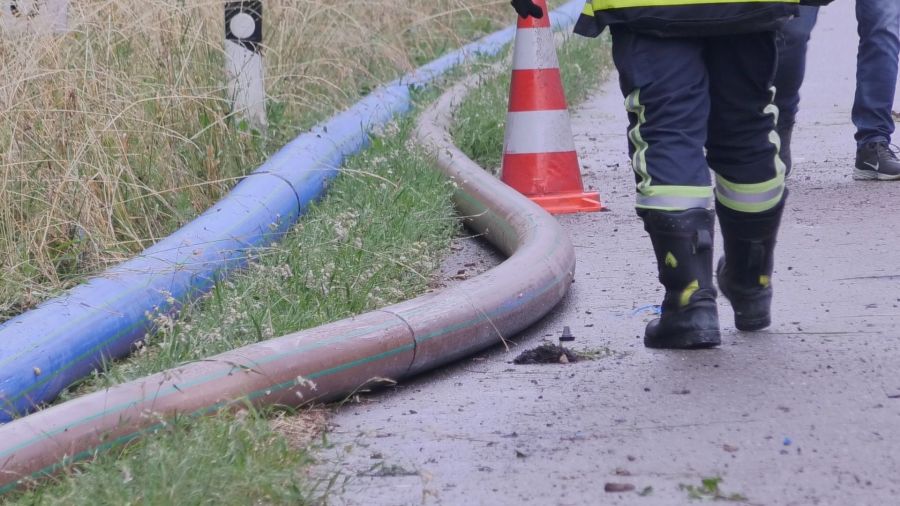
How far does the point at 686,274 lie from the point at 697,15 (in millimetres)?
637

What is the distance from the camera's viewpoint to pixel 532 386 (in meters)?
3.25

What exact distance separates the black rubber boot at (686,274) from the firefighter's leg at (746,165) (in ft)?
0.58

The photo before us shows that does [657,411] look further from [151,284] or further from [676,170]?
[151,284]

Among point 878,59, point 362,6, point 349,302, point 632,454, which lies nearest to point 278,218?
point 349,302

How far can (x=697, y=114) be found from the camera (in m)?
3.43

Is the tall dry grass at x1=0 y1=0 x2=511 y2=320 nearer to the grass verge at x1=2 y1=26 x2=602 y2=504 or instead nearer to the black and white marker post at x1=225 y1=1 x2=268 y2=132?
the black and white marker post at x1=225 y1=1 x2=268 y2=132

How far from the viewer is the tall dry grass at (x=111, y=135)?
13.6 feet

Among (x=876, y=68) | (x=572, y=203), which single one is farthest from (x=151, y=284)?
(x=876, y=68)

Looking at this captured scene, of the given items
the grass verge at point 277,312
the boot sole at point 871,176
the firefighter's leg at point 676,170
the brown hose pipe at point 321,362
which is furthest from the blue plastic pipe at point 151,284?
the boot sole at point 871,176

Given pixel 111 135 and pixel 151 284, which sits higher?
pixel 111 135

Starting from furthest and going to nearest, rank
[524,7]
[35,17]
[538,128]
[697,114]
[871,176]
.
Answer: [871,176] → [538,128] → [35,17] → [524,7] → [697,114]

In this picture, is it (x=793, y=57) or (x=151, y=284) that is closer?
(x=151, y=284)

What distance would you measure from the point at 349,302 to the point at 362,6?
4.97m

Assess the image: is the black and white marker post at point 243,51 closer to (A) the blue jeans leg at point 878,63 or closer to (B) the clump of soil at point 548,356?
(B) the clump of soil at point 548,356
